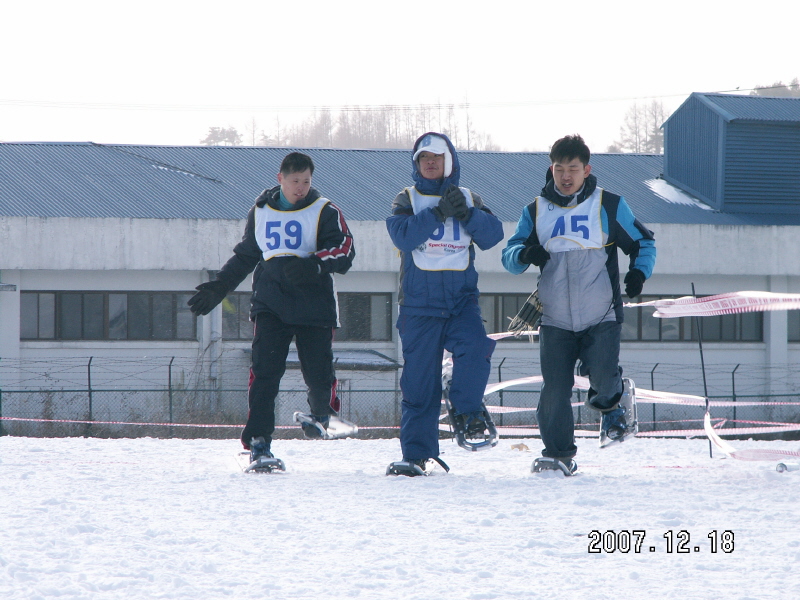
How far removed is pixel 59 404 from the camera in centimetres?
1669

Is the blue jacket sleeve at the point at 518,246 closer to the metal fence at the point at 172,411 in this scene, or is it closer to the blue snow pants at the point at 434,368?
the blue snow pants at the point at 434,368

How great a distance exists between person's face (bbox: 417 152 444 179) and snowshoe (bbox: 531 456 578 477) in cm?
156

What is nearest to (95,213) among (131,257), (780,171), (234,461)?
(131,257)

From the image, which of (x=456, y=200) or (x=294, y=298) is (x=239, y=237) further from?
(x=456, y=200)

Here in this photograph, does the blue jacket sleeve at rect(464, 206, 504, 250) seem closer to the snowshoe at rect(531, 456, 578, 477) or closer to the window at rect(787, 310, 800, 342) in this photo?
the snowshoe at rect(531, 456, 578, 477)

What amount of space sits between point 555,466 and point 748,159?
802 inches

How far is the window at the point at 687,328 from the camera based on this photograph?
21062 millimetres

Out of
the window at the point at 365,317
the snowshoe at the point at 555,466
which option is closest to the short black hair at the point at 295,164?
the snowshoe at the point at 555,466

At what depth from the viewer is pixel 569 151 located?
4.66m

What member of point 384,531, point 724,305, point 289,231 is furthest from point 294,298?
point 724,305

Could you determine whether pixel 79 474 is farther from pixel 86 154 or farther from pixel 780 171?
pixel 780 171

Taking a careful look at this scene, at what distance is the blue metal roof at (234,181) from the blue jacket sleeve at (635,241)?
14853 millimetres

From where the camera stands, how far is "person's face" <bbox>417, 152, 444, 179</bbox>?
4633 mm

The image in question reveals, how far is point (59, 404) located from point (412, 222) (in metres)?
14.0
